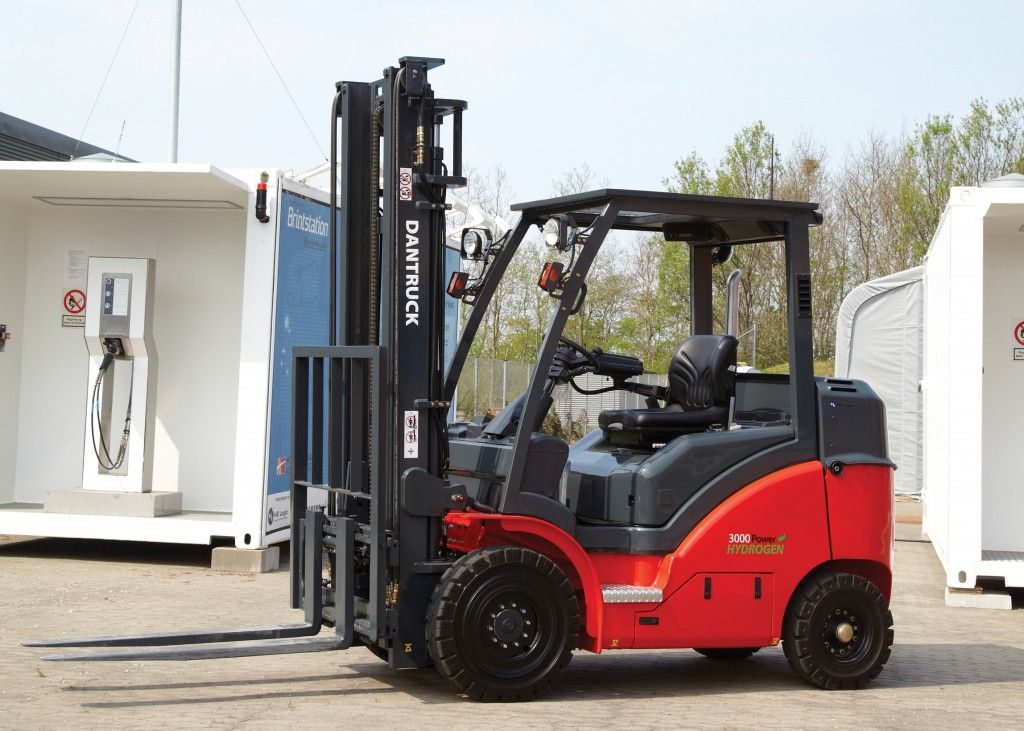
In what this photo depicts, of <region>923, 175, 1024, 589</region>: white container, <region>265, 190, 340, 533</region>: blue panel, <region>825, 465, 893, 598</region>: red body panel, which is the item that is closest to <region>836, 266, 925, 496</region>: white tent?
<region>923, 175, 1024, 589</region>: white container

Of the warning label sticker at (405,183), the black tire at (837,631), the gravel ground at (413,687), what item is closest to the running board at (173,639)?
the gravel ground at (413,687)

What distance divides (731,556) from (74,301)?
8425mm

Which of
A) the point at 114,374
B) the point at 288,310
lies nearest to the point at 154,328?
the point at 114,374

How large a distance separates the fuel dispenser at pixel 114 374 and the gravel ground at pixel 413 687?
240cm

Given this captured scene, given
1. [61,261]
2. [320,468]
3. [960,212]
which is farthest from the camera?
[61,261]

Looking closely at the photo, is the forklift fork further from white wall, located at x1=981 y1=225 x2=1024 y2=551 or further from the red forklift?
white wall, located at x1=981 y1=225 x2=1024 y2=551

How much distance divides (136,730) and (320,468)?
5.67ft

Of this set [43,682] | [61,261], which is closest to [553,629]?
[43,682]

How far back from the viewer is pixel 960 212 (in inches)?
431

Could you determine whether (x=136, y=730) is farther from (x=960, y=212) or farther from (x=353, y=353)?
(x=960, y=212)

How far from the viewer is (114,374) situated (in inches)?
495

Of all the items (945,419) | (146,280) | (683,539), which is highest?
(146,280)

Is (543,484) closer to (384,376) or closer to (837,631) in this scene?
(384,376)

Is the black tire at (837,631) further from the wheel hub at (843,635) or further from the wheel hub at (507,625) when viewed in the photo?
the wheel hub at (507,625)
